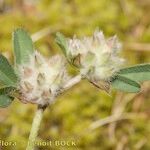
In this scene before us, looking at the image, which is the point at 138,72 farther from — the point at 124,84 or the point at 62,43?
the point at 62,43

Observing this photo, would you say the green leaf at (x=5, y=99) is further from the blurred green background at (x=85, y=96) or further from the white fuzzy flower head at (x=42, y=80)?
the blurred green background at (x=85, y=96)

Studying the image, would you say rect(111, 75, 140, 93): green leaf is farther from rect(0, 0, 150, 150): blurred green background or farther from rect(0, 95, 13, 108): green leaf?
rect(0, 0, 150, 150): blurred green background

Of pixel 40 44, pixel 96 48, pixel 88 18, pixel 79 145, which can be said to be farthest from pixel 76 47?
pixel 88 18

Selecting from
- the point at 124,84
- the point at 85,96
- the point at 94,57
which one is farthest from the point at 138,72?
the point at 85,96

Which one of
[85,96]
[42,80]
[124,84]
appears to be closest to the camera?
[42,80]

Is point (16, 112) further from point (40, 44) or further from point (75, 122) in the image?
point (40, 44)
